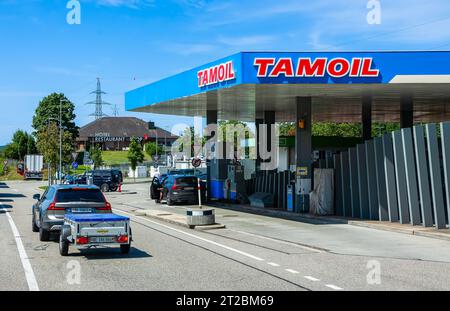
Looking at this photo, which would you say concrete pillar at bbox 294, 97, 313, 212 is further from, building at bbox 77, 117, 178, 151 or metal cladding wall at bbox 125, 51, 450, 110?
building at bbox 77, 117, 178, 151

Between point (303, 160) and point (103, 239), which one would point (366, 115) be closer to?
point (303, 160)

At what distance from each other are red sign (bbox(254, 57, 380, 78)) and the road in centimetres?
534

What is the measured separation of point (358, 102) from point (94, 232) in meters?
19.0

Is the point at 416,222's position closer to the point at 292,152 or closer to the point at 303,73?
the point at 303,73

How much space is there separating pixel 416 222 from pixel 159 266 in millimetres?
10819

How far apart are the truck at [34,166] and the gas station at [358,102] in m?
59.7

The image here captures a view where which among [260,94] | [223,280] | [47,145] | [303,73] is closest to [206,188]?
[260,94]

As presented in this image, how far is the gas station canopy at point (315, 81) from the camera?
70.2 feet

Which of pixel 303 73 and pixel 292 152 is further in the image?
pixel 292 152

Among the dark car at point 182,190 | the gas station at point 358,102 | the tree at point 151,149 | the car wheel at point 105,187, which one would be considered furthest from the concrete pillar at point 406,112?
the tree at point 151,149

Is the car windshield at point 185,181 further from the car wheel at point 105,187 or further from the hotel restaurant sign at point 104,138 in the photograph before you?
the hotel restaurant sign at point 104,138

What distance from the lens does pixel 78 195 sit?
636 inches

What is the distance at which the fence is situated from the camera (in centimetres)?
1917
